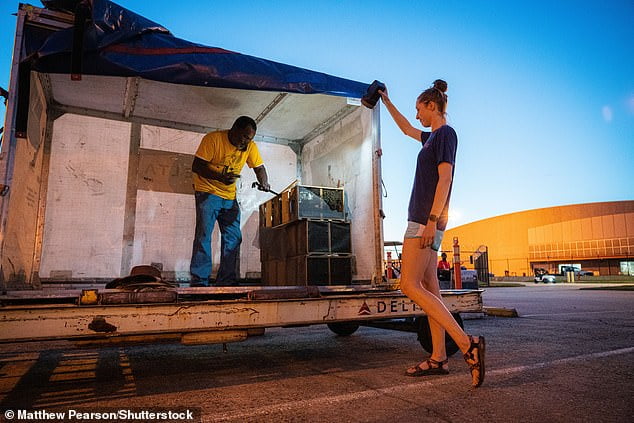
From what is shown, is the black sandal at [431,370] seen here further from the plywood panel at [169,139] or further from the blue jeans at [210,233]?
the plywood panel at [169,139]

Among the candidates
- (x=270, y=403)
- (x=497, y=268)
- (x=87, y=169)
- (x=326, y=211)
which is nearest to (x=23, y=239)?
(x=87, y=169)

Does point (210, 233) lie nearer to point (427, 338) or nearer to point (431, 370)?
point (427, 338)

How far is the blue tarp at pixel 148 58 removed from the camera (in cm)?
326

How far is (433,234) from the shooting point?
269cm

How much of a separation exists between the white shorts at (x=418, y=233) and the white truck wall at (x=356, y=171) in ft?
7.22

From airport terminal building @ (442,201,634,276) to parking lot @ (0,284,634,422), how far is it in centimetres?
3910

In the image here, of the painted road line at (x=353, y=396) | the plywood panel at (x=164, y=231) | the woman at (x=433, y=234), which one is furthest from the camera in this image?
the plywood panel at (x=164, y=231)

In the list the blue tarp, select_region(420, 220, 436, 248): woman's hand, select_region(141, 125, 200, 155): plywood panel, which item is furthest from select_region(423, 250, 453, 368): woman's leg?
select_region(141, 125, 200, 155): plywood panel

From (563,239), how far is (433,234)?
200 feet

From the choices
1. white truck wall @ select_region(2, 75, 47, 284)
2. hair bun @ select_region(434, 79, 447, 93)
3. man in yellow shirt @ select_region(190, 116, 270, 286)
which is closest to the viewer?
hair bun @ select_region(434, 79, 447, 93)

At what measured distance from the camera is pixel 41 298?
2475mm

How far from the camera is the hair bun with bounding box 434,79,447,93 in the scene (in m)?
3.17

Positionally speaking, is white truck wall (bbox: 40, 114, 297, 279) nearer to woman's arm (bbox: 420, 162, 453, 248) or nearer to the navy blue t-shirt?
the navy blue t-shirt

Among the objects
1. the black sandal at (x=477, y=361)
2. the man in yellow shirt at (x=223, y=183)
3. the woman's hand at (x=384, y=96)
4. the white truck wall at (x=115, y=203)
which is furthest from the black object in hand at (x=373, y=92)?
the white truck wall at (x=115, y=203)
